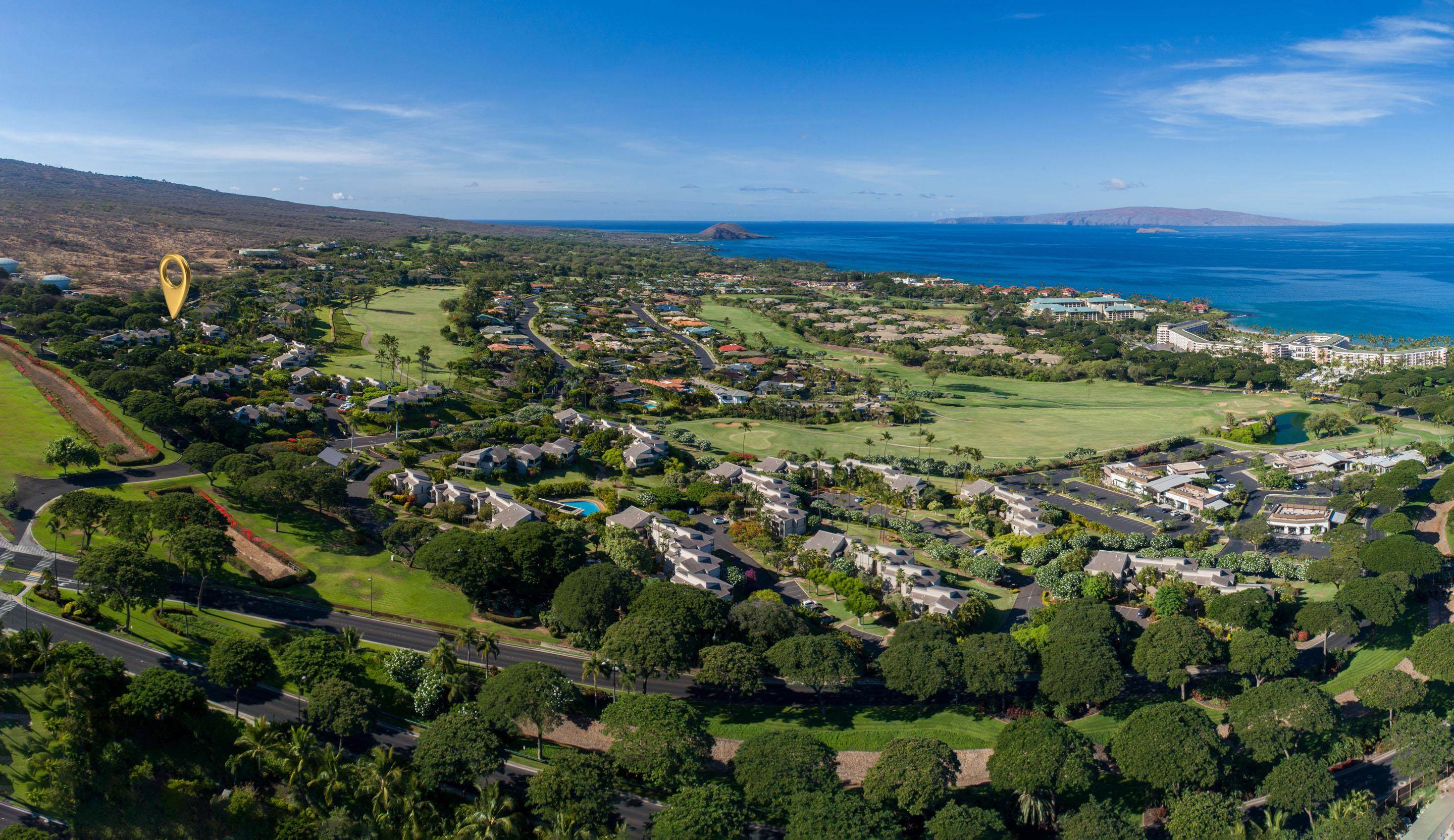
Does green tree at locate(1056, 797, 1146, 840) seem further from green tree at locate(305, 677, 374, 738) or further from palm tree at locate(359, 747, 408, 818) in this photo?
green tree at locate(305, 677, 374, 738)

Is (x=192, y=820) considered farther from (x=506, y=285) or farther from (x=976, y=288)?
(x=976, y=288)

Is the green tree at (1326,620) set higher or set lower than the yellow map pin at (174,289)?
lower

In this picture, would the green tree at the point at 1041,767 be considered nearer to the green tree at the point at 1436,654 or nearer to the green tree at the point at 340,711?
the green tree at the point at 1436,654

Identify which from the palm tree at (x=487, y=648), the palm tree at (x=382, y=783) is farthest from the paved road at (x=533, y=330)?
the palm tree at (x=382, y=783)

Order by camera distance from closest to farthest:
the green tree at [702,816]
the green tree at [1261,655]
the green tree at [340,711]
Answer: the green tree at [702,816]
the green tree at [340,711]
the green tree at [1261,655]

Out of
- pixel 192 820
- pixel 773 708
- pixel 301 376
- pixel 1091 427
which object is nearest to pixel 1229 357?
pixel 1091 427

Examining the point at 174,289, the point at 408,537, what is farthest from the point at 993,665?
the point at 174,289
